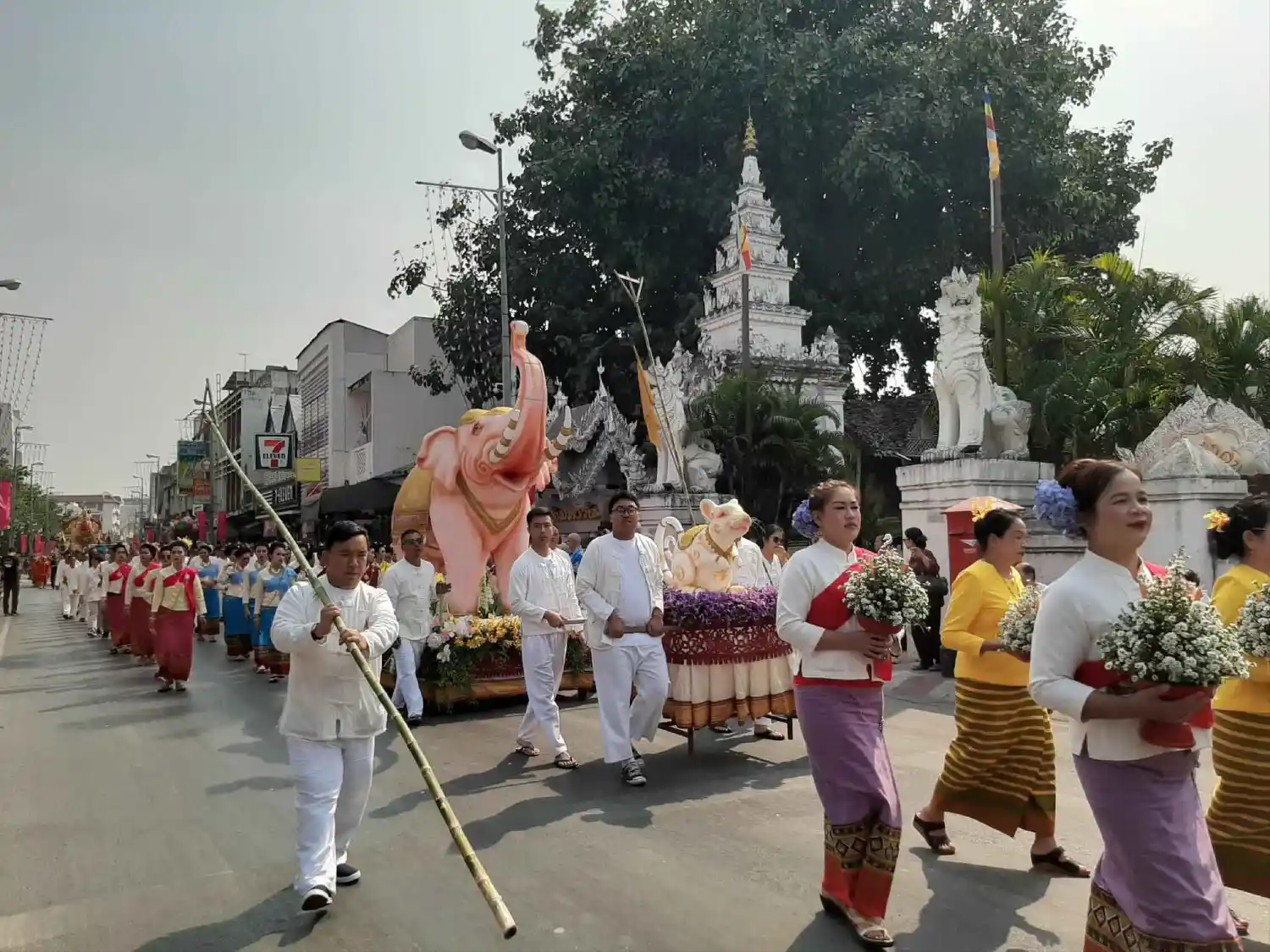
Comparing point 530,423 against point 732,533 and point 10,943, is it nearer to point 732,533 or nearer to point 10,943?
point 732,533

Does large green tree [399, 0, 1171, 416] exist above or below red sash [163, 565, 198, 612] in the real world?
above

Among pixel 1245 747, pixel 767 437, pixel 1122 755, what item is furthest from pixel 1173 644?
pixel 767 437

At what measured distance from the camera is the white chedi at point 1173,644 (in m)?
2.49

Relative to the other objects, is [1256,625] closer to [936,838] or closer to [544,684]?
[936,838]

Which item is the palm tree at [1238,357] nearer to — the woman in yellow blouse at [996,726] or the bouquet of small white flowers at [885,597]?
the woman in yellow blouse at [996,726]

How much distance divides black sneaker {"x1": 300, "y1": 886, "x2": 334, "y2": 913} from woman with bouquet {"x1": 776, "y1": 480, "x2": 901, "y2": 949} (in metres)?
2.03

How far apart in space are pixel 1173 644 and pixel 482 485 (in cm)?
790

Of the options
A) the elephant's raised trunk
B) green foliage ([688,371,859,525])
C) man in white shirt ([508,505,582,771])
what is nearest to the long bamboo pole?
man in white shirt ([508,505,582,771])

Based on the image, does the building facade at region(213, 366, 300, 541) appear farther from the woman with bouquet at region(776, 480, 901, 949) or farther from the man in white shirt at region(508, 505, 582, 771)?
the woman with bouquet at region(776, 480, 901, 949)

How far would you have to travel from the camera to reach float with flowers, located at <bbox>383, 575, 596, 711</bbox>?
8.49m

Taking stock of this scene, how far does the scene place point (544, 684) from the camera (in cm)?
686

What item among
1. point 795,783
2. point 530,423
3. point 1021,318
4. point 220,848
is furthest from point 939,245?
point 220,848

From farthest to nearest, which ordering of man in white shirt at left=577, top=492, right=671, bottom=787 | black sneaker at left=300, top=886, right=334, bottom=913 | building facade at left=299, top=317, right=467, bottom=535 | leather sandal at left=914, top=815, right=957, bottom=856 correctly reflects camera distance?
building facade at left=299, top=317, right=467, bottom=535 < man in white shirt at left=577, top=492, right=671, bottom=787 < leather sandal at left=914, top=815, right=957, bottom=856 < black sneaker at left=300, top=886, right=334, bottom=913

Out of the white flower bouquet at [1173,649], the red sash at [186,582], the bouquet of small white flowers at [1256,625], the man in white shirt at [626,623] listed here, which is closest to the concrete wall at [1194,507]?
the man in white shirt at [626,623]
